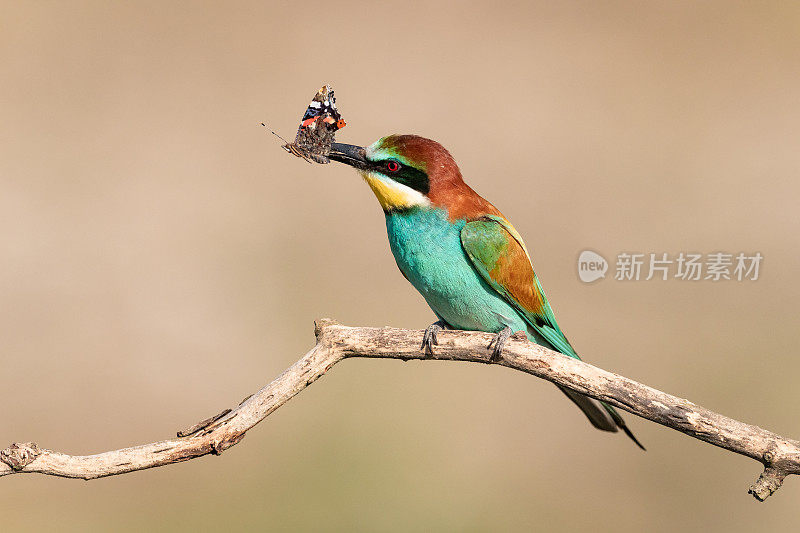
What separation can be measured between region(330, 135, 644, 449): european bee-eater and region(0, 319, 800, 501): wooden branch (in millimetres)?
220

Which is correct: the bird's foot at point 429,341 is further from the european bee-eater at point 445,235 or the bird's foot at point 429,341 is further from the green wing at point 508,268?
the green wing at point 508,268

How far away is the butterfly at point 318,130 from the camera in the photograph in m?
2.21

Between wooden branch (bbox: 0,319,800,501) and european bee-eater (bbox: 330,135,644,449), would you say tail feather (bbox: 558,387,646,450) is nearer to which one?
european bee-eater (bbox: 330,135,644,449)

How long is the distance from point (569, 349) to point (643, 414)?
0.66m

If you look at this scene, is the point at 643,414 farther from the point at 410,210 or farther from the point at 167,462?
the point at 167,462

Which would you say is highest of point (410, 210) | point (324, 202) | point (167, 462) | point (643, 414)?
point (324, 202)

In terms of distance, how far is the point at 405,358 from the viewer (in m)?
1.99

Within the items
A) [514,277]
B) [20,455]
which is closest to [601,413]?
[514,277]

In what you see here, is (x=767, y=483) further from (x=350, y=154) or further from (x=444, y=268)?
(x=350, y=154)

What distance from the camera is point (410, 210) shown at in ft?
7.25

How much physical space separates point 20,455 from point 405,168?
107cm

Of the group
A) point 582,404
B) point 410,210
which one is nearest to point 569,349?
point 582,404

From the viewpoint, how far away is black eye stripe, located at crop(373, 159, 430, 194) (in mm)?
2180

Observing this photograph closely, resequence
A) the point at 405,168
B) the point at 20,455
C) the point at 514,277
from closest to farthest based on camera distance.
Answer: the point at 20,455 < the point at 405,168 < the point at 514,277
